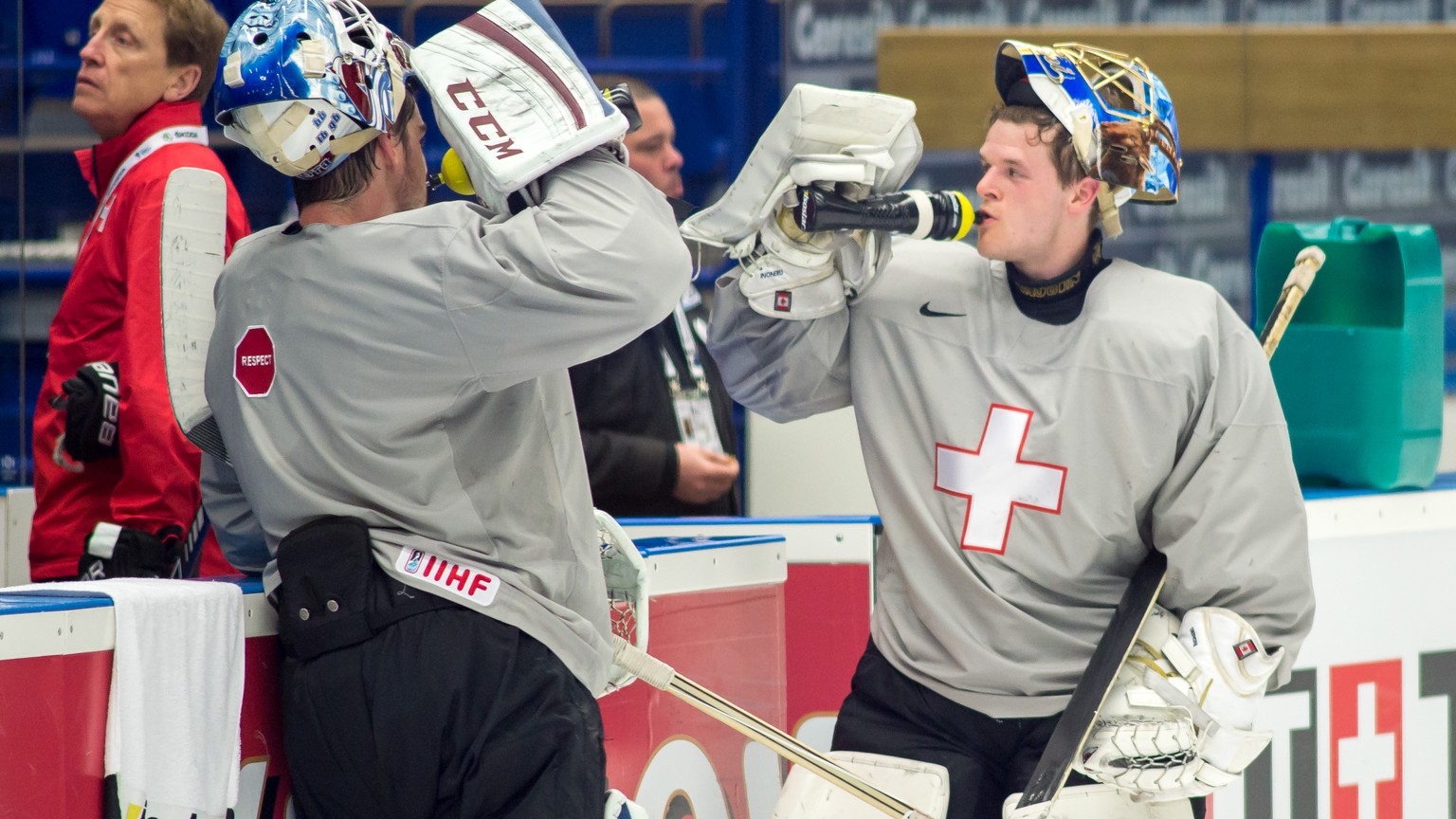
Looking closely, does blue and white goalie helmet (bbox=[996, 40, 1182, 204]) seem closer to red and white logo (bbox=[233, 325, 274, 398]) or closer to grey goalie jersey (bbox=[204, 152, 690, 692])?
grey goalie jersey (bbox=[204, 152, 690, 692])

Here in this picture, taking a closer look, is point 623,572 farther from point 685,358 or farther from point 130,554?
point 685,358

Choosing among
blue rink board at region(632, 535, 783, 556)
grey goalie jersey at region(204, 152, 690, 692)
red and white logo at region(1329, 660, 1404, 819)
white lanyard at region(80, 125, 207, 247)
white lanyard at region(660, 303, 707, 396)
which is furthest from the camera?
white lanyard at region(660, 303, 707, 396)

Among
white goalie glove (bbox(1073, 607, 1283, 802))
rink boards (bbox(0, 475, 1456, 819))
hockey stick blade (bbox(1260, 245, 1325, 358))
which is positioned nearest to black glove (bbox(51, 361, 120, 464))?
rink boards (bbox(0, 475, 1456, 819))

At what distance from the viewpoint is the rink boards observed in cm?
224

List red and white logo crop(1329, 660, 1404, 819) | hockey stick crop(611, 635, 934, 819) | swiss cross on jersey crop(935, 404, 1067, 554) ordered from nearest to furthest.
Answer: hockey stick crop(611, 635, 934, 819) < swiss cross on jersey crop(935, 404, 1067, 554) < red and white logo crop(1329, 660, 1404, 819)

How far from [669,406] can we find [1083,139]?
115cm

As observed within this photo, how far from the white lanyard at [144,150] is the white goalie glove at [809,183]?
0.87 metres

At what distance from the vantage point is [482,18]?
164 centimetres

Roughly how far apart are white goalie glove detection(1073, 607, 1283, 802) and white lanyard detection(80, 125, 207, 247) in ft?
A: 4.97

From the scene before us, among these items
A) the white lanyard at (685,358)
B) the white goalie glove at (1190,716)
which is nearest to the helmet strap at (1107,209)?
the white goalie glove at (1190,716)

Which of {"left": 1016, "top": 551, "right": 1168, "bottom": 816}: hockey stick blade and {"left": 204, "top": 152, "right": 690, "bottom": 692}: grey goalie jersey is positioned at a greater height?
{"left": 204, "top": 152, "right": 690, "bottom": 692}: grey goalie jersey

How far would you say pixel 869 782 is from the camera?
6.32 ft

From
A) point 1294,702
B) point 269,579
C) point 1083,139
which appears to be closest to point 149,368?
point 269,579

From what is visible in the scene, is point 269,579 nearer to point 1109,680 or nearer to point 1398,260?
point 1109,680
